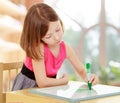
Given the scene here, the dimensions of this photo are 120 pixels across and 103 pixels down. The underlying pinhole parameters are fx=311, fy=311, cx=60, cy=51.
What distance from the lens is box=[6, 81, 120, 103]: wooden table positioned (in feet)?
3.22

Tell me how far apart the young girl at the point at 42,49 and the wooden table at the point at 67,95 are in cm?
13

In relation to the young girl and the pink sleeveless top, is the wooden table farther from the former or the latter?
the pink sleeveless top

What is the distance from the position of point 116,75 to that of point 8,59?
99 centimetres

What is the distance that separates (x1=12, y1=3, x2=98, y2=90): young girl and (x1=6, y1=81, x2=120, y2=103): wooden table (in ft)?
0.43

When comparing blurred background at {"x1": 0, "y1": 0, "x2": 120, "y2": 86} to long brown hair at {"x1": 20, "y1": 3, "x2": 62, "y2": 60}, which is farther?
blurred background at {"x1": 0, "y1": 0, "x2": 120, "y2": 86}

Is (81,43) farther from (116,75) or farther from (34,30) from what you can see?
(34,30)

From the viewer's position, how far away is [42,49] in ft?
4.52

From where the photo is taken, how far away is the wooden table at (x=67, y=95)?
3.22ft

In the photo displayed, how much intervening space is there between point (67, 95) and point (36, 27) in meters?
0.43

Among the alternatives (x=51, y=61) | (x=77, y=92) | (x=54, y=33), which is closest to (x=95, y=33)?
(x=51, y=61)

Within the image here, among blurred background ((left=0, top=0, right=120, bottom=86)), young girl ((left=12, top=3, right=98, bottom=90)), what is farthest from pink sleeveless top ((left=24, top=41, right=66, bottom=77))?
blurred background ((left=0, top=0, right=120, bottom=86))

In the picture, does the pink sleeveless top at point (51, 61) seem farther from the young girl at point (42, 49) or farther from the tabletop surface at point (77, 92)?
the tabletop surface at point (77, 92)

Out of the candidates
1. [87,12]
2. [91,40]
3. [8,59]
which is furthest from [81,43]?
[8,59]

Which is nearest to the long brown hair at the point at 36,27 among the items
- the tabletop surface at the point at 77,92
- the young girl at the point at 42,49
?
the young girl at the point at 42,49
